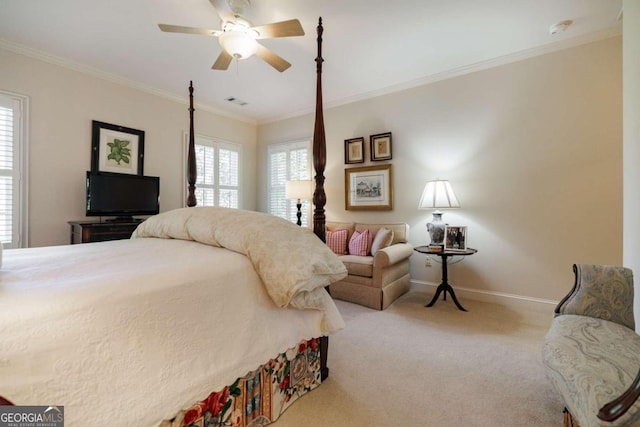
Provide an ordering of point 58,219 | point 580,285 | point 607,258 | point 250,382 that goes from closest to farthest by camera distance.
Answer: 1. point 250,382
2. point 580,285
3. point 607,258
4. point 58,219

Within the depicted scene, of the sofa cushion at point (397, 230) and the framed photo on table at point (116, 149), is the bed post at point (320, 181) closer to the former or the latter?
the sofa cushion at point (397, 230)

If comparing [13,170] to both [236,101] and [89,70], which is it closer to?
→ [89,70]

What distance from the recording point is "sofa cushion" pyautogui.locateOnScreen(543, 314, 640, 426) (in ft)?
3.17

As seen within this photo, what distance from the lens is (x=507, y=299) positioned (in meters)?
3.09

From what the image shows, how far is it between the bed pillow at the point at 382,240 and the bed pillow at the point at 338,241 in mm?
431

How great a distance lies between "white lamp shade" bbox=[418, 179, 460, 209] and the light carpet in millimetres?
1204

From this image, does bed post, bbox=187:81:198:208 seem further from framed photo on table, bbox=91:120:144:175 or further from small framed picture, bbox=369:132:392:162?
small framed picture, bbox=369:132:392:162

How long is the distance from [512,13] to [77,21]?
3.85 meters

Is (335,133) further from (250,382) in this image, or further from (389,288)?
(250,382)

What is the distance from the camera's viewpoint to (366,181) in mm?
4102

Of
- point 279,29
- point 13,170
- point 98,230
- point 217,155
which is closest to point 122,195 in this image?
point 98,230

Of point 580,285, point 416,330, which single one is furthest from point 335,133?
point 580,285

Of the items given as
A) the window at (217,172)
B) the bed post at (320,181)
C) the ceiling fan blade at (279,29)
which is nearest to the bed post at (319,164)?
the bed post at (320,181)

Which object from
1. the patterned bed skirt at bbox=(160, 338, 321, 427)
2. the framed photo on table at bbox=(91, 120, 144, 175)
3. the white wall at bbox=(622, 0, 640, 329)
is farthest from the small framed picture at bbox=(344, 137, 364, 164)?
the patterned bed skirt at bbox=(160, 338, 321, 427)
